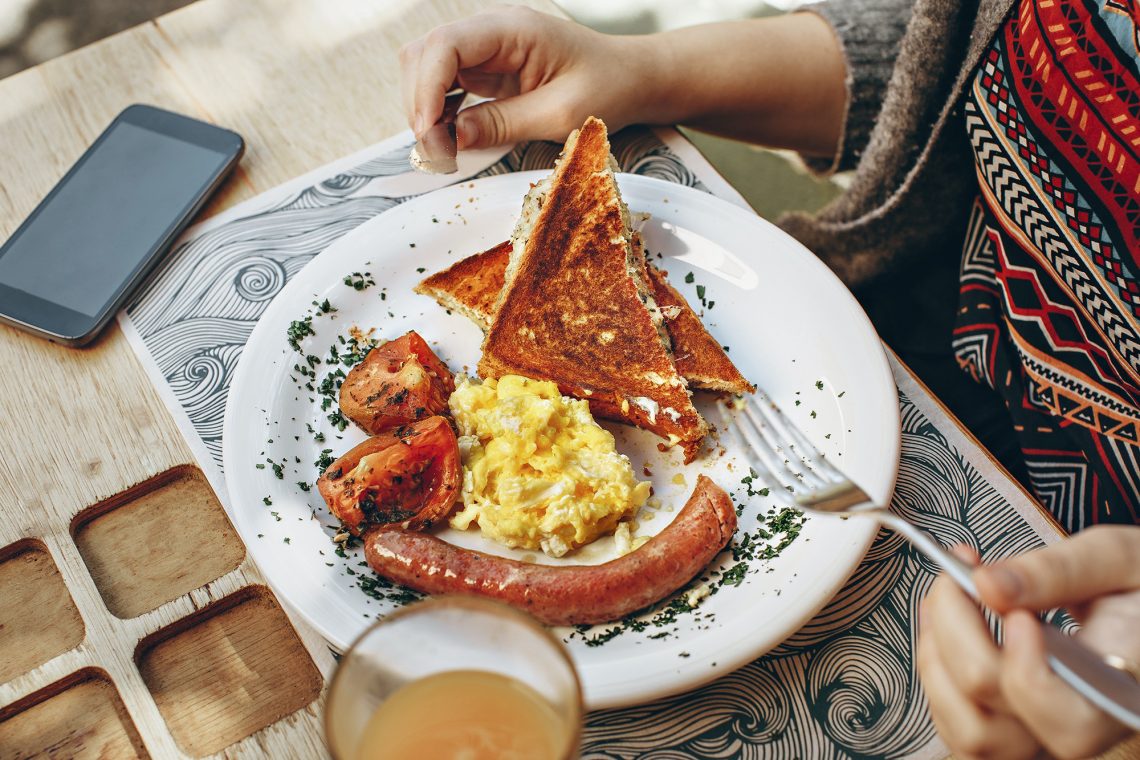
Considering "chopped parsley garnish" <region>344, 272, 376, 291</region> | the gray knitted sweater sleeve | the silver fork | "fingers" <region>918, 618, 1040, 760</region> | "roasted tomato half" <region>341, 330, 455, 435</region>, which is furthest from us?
the gray knitted sweater sleeve

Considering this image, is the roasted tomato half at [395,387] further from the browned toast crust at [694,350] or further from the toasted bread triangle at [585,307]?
the browned toast crust at [694,350]

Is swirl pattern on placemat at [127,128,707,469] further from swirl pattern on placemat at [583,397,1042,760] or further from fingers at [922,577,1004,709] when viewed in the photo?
fingers at [922,577,1004,709]

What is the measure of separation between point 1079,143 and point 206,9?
2.29m

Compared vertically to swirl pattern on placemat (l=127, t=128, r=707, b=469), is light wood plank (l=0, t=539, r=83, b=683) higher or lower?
lower

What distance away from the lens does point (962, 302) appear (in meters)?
1.96

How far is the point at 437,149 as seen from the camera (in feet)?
6.59

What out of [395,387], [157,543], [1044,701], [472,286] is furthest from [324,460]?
[1044,701]

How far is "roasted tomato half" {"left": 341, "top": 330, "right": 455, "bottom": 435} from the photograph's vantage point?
1618mm

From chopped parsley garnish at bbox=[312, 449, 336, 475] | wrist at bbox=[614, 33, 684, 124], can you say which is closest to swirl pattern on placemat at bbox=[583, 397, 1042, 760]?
chopped parsley garnish at bbox=[312, 449, 336, 475]

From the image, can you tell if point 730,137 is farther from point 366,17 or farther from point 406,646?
point 406,646

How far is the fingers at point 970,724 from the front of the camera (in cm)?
100

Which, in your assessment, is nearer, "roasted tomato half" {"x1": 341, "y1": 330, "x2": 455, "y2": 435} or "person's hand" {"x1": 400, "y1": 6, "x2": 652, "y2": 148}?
"roasted tomato half" {"x1": 341, "y1": 330, "x2": 455, "y2": 435}

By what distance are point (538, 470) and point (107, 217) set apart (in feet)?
4.05

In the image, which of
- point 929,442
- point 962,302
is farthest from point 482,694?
point 962,302
